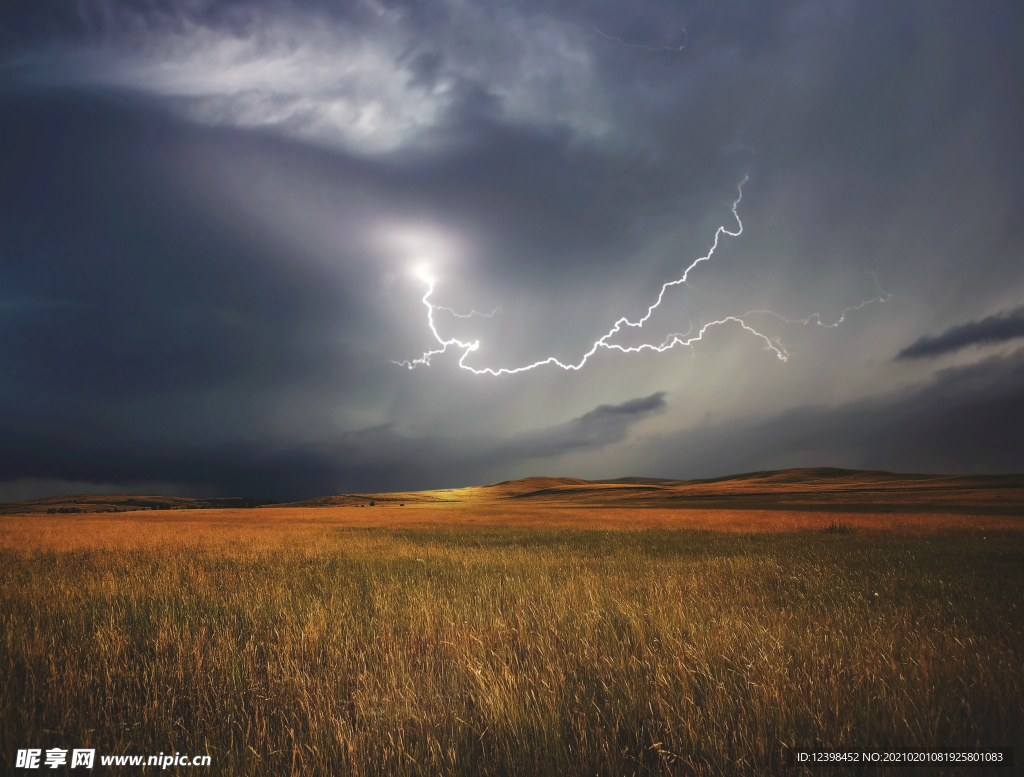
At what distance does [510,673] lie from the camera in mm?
3832

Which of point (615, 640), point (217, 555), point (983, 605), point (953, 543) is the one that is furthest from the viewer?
point (953, 543)

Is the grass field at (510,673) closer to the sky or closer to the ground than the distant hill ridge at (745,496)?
closer to the sky

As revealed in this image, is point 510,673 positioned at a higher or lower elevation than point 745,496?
higher

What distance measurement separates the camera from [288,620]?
5805 millimetres

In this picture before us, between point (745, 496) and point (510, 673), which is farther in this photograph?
point (745, 496)

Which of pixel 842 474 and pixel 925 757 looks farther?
pixel 842 474

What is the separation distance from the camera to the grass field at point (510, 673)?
9.66 feet

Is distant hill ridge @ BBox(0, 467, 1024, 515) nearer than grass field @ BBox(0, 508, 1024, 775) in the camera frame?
No

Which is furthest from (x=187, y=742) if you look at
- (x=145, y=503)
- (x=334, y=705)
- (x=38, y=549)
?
(x=145, y=503)

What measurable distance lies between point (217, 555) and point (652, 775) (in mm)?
17240

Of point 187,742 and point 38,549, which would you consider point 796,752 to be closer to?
point 187,742

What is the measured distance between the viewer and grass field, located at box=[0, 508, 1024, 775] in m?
2.95

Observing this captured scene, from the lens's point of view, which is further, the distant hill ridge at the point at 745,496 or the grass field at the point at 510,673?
the distant hill ridge at the point at 745,496

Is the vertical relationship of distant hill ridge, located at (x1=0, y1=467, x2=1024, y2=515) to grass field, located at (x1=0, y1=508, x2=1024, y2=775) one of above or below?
below
